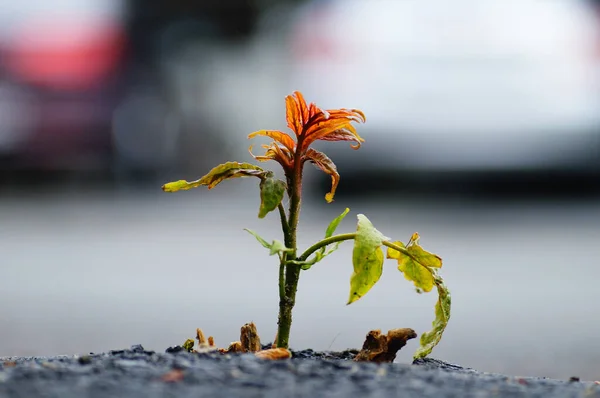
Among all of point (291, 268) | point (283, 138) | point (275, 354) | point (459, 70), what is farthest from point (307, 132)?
point (459, 70)

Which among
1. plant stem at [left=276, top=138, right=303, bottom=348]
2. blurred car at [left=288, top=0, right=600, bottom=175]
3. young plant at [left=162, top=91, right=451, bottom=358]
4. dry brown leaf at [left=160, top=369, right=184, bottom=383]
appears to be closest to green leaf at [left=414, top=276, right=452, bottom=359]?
young plant at [left=162, top=91, right=451, bottom=358]

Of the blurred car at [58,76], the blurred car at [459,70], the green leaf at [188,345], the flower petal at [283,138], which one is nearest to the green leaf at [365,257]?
the flower petal at [283,138]

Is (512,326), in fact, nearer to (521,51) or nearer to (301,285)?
(301,285)

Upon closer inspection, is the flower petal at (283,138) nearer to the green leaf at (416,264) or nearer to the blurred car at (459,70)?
the green leaf at (416,264)

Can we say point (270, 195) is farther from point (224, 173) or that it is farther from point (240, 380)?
point (240, 380)

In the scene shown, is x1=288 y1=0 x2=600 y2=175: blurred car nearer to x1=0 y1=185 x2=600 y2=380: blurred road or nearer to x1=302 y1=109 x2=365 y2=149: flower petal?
x1=0 y1=185 x2=600 y2=380: blurred road

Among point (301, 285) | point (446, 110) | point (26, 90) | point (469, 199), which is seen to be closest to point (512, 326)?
point (301, 285)
